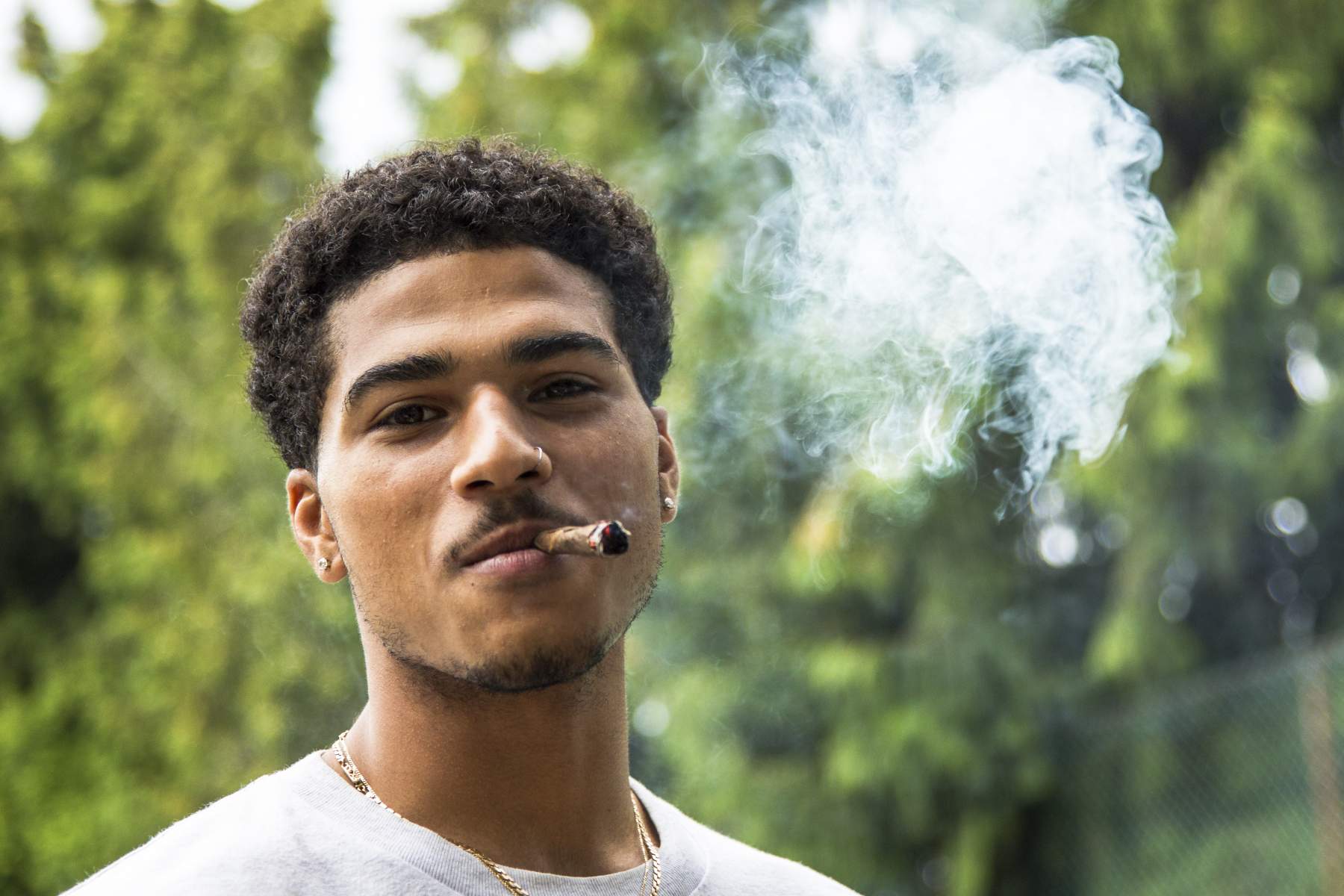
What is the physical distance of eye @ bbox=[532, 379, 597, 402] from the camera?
1925 mm

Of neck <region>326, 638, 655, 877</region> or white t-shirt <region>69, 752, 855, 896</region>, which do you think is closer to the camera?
white t-shirt <region>69, 752, 855, 896</region>

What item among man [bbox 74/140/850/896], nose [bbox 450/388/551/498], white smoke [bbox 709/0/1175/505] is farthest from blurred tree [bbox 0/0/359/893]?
nose [bbox 450/388/551/498]

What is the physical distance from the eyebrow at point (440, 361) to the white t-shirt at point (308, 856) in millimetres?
492

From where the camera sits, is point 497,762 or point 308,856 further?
point 497,762

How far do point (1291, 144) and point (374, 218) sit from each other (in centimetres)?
484

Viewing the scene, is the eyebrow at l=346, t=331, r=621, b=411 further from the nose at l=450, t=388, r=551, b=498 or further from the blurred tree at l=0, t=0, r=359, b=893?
the blurred tree at l=0, t=0, r=359, b=893

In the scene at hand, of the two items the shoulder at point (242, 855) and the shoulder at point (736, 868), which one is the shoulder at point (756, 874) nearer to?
the shoulder at point (736, 868)

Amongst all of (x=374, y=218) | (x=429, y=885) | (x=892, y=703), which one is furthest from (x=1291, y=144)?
(x=429, y=885)

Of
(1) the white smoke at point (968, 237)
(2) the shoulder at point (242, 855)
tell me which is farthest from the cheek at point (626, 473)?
(1) the white smoke at point (968, 237)

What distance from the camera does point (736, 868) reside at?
2.14 meters

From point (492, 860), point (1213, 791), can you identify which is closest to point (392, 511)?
point (492, 860)

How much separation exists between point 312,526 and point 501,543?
38 cm

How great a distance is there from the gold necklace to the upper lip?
34 cm

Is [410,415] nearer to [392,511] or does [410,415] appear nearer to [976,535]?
[392,511]
